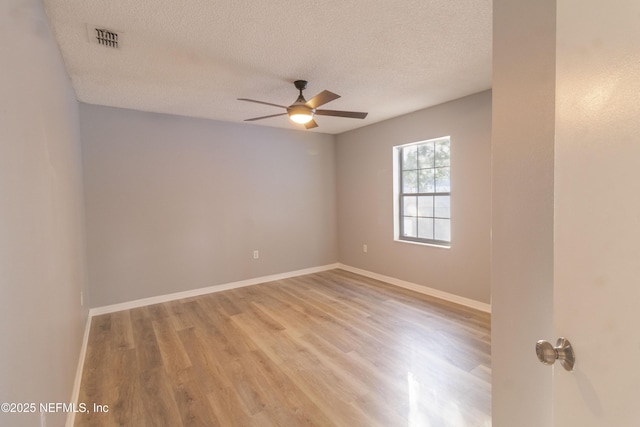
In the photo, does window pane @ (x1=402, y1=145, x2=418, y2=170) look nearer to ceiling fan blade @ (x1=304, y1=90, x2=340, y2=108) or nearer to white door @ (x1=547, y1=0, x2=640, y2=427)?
ceiling fan blade @ (x1=304, y1=90, x2=340, y2=108)

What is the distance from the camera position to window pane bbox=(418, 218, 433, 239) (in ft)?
13.8

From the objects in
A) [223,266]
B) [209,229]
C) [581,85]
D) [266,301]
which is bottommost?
[266,301]

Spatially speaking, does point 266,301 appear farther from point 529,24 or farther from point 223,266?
point 529,24

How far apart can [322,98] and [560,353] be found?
2346 millimetres

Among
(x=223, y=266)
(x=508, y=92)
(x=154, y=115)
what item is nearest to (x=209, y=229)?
(x=223, y=266)

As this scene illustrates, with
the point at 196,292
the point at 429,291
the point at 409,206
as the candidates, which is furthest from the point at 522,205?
the point at 196,292

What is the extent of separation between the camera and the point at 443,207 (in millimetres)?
3984

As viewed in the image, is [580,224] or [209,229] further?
[209,229]

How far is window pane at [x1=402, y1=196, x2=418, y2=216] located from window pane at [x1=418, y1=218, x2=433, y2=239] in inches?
6.4

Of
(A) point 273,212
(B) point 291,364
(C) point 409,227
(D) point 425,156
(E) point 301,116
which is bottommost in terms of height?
(B) point 291,364

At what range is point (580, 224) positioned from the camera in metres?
0.70

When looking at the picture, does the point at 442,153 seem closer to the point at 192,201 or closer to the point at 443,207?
the point at 443,207

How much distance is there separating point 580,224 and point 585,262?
0.09m

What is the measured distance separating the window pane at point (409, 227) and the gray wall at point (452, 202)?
213 millimetres
